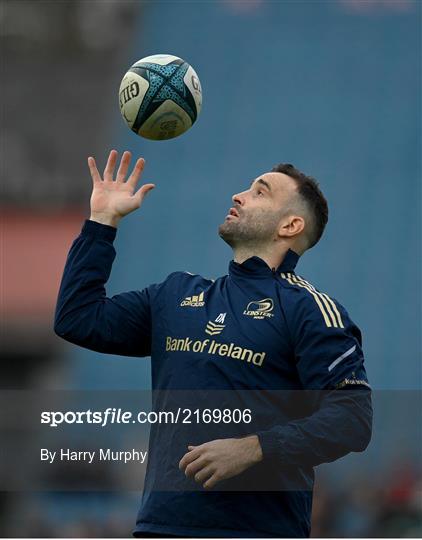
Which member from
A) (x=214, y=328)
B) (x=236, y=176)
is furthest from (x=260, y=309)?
(x=236, y=176)

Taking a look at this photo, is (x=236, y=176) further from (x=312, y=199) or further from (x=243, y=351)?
(x=243, y=351)

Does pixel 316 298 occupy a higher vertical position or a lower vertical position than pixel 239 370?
higher

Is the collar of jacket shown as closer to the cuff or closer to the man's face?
the man's face

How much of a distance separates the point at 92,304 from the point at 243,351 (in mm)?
762

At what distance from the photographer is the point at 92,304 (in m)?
4.99

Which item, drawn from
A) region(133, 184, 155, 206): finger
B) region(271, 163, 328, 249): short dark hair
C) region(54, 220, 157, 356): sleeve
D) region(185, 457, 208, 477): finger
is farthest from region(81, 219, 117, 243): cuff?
region(185, 457, 208, 477): finger

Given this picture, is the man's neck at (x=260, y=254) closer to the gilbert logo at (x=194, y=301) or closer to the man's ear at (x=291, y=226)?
the man's ear at (x=291, y=226)

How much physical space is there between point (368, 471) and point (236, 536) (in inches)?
273

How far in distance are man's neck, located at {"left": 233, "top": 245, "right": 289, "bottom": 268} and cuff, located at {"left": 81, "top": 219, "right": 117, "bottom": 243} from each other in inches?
23.4

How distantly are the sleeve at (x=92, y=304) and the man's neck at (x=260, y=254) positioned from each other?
0.55 metres

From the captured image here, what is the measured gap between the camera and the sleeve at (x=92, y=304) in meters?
4.95

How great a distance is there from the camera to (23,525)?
1169cm

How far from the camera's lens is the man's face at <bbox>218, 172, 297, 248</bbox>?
506 centimetres

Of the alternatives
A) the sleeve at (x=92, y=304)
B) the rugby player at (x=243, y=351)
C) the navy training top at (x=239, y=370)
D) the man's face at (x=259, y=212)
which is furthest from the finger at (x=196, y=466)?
the man's face at (x=259, y=212)
